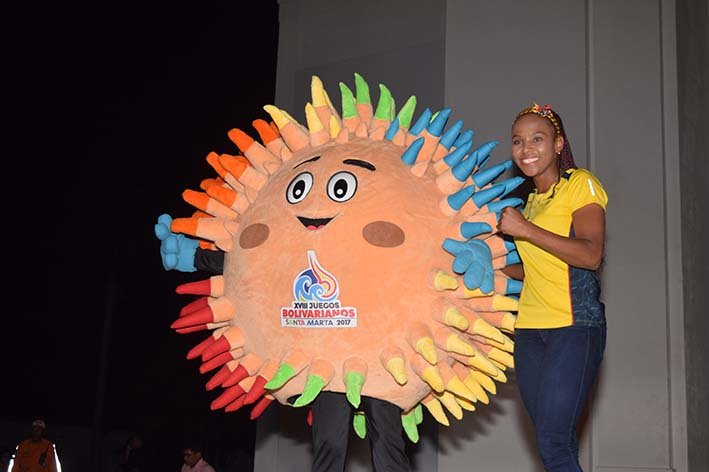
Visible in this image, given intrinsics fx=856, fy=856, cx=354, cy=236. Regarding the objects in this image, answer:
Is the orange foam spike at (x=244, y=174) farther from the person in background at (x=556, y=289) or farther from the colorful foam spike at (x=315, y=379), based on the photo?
the person in background at (x=556, y=289)

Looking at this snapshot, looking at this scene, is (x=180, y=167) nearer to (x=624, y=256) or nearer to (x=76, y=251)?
(x=76, y=251)

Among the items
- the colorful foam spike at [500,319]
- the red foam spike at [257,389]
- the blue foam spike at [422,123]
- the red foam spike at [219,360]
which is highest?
the blue foam spike at [422,123]

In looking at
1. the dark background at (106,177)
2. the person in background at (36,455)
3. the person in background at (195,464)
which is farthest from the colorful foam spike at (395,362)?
the dark background at (106,177)

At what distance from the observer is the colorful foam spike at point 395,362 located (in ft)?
8.12

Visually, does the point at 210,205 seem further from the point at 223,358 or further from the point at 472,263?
the point at 472,263

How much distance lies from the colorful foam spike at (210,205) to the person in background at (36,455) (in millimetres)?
4272

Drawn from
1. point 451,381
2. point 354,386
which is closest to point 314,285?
point 354,386

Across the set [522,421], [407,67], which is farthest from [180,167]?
[522,421]

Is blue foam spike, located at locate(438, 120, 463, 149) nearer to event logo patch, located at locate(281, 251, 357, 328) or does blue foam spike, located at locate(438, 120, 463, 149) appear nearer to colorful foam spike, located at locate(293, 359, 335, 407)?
event logo patch, located at locate(281, 251, 357, 328)

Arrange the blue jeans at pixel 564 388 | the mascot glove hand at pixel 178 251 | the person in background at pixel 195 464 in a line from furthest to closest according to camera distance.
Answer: the person in background at pixel 195 464, the mascot glove hand at pixel 178 251, the blue jeans at pixel 564 388

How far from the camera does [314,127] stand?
2863 millimetres

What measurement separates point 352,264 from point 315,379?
1.16 feet

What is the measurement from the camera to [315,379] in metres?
2.50

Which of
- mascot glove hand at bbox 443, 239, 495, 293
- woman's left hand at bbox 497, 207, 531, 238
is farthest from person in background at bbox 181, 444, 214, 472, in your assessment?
woman's left hand at bbox 497, 207, 531, 238
